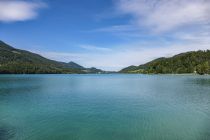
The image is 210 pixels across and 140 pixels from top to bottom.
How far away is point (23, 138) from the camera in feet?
75.8

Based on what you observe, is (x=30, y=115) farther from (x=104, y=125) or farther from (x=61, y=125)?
(x=104, y=125)

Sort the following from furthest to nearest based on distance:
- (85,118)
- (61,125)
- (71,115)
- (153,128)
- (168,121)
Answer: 1. (71,115)
2. (85,118)
3. (168,121)
4. (61,125)
5. (153,128)

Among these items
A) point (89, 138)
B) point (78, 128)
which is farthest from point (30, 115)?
point (89, 138)

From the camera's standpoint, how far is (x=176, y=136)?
2353cm

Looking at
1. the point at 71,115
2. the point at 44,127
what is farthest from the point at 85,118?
the point at 44,127

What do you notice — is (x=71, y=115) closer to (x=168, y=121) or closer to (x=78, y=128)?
(x=78, y=128)

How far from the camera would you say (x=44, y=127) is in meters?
27.6

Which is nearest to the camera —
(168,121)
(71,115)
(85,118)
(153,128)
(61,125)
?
(153,128)

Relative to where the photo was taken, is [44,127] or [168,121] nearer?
[44,127]

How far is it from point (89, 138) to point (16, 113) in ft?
61.5

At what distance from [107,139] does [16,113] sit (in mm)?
20363

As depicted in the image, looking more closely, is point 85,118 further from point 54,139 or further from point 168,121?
point 168,121

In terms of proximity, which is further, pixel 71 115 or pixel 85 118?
pixel 71 115

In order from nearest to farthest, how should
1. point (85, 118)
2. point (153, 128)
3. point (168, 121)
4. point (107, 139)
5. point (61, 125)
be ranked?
point (107, 139) → point (153, 128) → point (61, 125) → point (168, 121) → point (85, 118)
